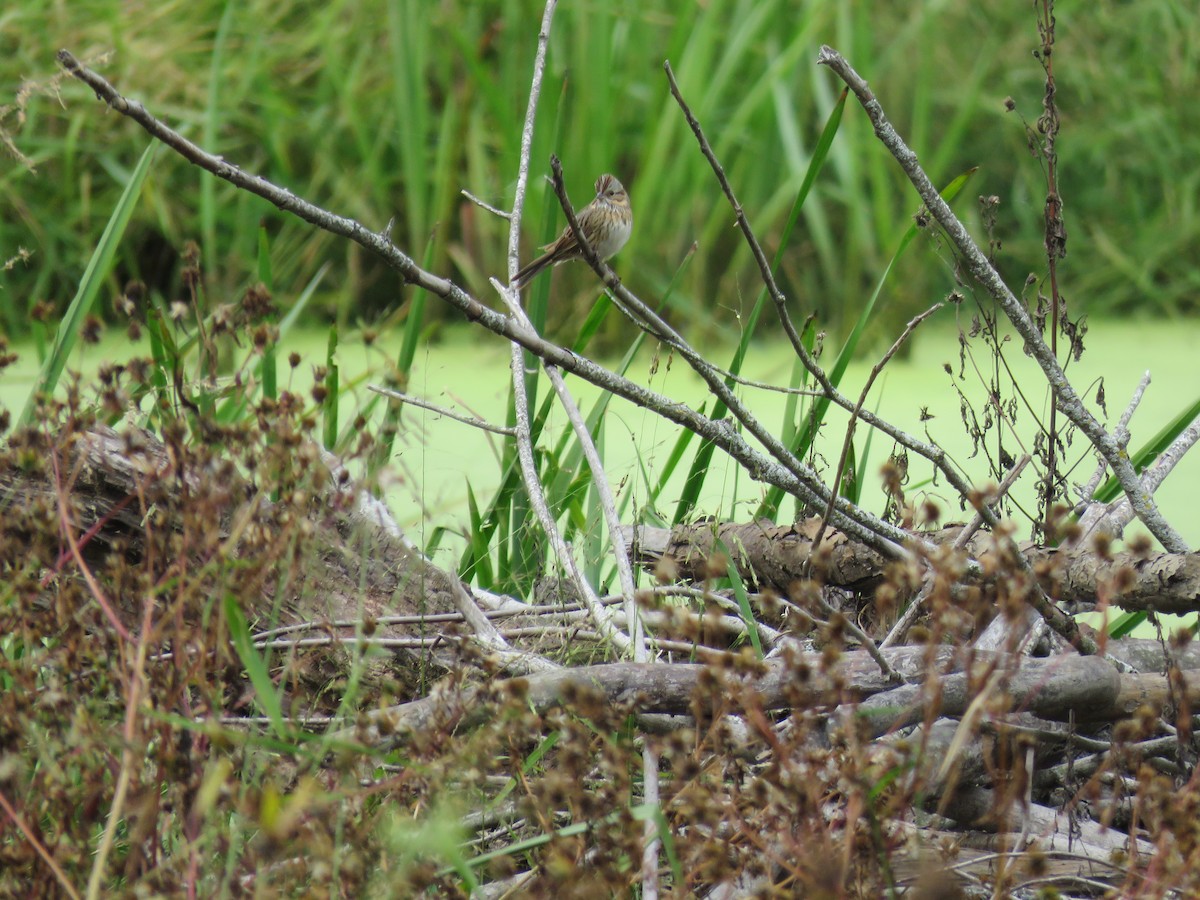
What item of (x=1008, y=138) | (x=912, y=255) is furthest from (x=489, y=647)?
(x=1008, y=138)

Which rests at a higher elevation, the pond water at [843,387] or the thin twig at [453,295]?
the pond water at [843,387]

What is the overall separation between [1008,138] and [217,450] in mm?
3191

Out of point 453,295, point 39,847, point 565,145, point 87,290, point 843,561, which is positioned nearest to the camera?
point 39,847

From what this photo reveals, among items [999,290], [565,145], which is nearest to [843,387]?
[565,145]

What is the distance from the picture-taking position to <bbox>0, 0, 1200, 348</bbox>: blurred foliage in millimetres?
3283

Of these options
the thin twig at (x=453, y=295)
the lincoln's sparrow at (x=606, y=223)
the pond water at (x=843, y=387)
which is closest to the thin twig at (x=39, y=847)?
the thin twig at (x=453, y=295)

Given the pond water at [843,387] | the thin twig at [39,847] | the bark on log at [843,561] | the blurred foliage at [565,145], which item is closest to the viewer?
the thin twig at [39,847]

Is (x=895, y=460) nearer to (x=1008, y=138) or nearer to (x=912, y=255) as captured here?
(x=912, y=255)

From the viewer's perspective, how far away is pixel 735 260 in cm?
339

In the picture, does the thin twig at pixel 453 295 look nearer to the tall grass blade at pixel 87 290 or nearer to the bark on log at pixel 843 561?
the bark on log at pixel 843 561

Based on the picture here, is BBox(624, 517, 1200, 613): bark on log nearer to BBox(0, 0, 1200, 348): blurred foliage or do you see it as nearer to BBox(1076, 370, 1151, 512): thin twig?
BBox(1076, 370, 1151, 512): thin twig

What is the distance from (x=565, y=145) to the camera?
11.0 feet

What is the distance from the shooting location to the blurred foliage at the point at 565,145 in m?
3.28

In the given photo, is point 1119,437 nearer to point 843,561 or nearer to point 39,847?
point 843,561
